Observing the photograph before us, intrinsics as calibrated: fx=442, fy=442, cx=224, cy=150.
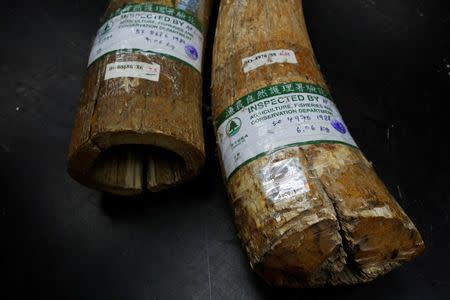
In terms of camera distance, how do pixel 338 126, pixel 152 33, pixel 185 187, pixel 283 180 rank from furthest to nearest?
pixel 185 187 < pixel 152 33 < pixel 338 126 < pixel 283 180

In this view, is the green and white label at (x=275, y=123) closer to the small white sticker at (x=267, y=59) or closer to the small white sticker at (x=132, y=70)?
the small white sticker at (x=267, y=59)

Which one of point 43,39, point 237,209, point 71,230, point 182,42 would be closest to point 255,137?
point 237,209

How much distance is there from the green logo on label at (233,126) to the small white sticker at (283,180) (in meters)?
0.13

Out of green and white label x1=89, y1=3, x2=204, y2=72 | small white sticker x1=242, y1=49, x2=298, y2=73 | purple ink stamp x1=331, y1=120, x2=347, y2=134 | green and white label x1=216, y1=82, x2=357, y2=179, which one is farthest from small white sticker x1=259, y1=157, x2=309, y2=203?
green and white label x1=89, y1=3, x2=204, y2=72

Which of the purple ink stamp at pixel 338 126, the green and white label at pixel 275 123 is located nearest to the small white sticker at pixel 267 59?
the green and white label at pixel 275 123

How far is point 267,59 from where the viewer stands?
1.10 meters

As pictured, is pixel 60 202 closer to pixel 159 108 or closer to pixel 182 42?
pixel 159 108

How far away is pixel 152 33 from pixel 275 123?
0.42 metres

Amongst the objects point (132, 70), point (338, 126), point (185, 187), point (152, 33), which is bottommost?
point (185, 187)

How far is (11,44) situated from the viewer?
1587mm

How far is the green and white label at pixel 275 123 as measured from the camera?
954 millimetres

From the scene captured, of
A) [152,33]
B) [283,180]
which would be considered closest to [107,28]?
[152,33]

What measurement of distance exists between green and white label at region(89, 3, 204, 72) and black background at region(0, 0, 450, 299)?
0.27 meters

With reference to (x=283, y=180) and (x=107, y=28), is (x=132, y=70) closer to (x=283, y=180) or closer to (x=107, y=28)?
(x=107, y=28)
